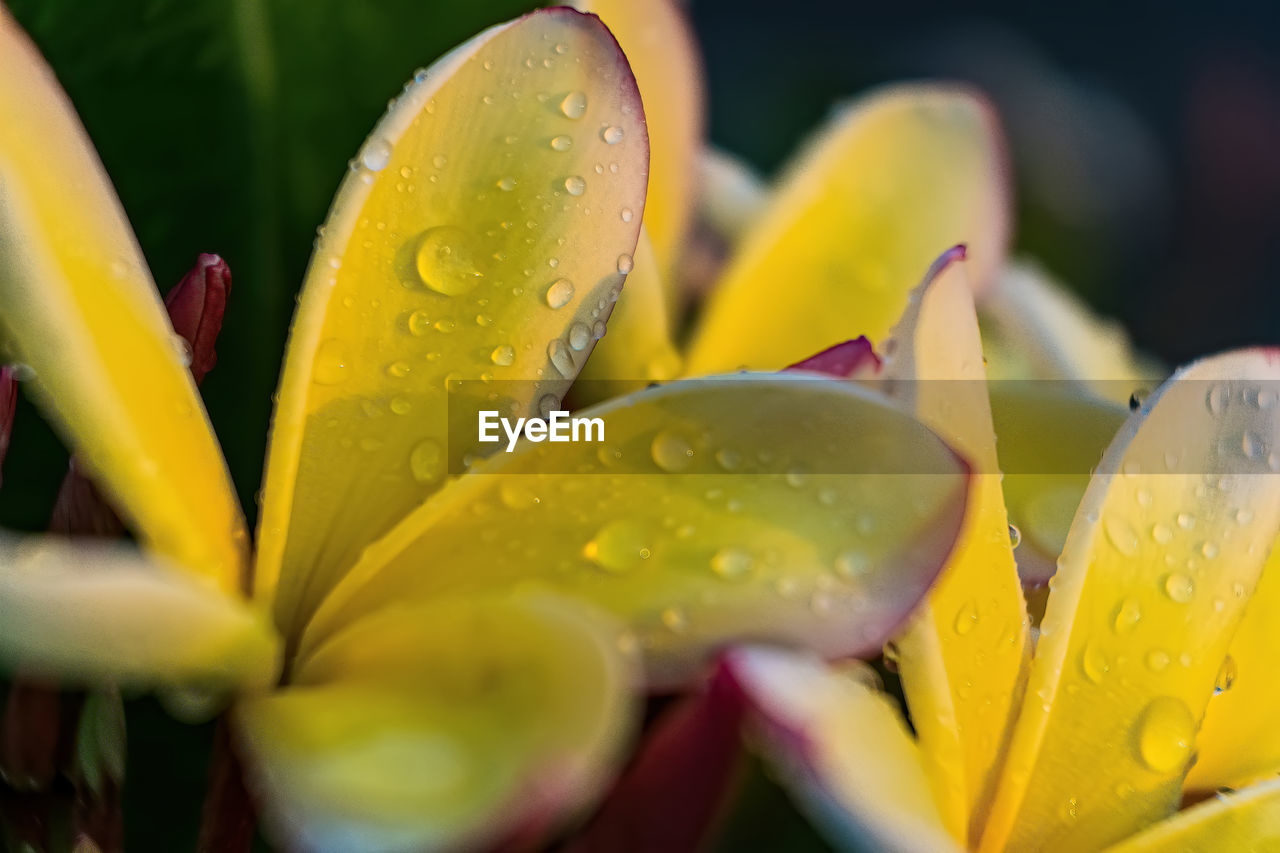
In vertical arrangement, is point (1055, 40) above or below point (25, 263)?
below

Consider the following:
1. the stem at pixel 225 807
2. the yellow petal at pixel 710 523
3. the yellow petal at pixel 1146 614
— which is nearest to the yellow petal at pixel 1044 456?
the yellow petal at pixel 1146 614

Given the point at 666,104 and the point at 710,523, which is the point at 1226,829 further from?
the point at 666,104

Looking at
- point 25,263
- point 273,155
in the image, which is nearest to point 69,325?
point 25,263

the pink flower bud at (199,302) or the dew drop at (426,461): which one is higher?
the pink flower bud at (199,302)

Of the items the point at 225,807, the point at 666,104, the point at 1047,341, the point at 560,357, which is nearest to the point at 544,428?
the point at 560,357

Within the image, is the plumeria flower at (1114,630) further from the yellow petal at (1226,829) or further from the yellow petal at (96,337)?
the yellow petal at (96,337)

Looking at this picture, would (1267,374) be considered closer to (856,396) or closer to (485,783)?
(856,396)

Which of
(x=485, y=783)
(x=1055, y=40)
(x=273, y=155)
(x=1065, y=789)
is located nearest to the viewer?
(x=485, y=783)

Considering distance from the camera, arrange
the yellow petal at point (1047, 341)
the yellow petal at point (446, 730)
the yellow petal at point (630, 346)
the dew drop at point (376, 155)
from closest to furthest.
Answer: the yellow petal at point (446, 730), the dew drop at point (376, 155), the yellow petal at point (630, 346), the yellow petal at point (1047, 341)
